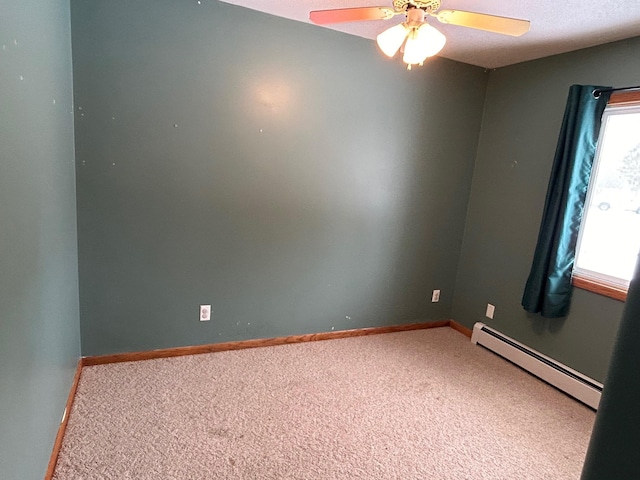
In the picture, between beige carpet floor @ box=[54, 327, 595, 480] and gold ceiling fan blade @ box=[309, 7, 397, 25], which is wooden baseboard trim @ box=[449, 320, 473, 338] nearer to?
beige carpet floor @ box=[54, 327, 595, 480]

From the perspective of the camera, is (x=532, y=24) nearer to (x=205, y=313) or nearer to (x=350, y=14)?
(x=350, y=14)

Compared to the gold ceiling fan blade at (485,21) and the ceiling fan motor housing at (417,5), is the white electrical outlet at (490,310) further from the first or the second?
the ceiling fan motor housing at (417,5)

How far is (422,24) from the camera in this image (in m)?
1.63

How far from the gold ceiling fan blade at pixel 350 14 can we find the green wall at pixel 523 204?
175 centimetres

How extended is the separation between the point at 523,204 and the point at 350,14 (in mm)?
2088

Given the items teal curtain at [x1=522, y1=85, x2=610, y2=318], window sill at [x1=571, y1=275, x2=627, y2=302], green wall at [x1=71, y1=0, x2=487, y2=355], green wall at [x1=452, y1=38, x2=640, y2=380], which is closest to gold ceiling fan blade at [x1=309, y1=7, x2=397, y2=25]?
green wall at [x1=71, y1=0, x2=487, y2=355]

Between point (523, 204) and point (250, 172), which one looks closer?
point (250, 172)

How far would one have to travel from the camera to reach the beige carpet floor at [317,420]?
5.90ft

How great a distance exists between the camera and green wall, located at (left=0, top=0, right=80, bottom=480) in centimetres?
110

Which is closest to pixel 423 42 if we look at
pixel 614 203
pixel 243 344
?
pixel 614 203

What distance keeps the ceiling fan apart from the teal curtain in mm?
1183

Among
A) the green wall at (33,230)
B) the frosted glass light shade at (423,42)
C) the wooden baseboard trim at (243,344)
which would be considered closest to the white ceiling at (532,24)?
the frosted glass light shade at (423,42)

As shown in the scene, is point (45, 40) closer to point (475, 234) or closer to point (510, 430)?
point (510, 430)

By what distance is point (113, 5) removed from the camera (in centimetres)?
218
